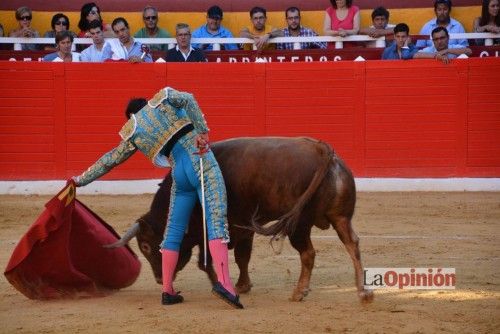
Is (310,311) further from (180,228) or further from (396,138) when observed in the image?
(396,138)

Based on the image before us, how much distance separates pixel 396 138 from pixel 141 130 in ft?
19.3

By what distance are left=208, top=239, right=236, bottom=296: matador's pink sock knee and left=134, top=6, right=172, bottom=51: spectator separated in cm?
586

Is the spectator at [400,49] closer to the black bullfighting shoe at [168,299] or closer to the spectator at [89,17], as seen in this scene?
Answer: the spectator at [89,17]

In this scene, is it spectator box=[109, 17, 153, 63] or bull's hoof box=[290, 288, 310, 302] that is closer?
bull's hoof box=[290, 288, 310, 302]

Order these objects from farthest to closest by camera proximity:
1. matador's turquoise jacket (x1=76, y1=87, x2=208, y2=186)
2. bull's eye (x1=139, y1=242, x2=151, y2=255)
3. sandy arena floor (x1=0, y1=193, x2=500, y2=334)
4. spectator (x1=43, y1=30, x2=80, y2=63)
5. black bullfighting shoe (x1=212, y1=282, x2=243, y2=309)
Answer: spectator (x1=43, y1=30, x2=80, y2=63) < bull's eye (x1=139, y1=242, x2=151, y2=255) < matador's turquoise jacket (x1=76, y1=87, x2=208, y2=186) < black bullfighting shoe (x1=212, y1=282, x2=243, y2=309) < sandy arena floor (x1=0, y1=193, x2=500, y2=334)

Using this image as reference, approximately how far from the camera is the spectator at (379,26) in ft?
36.8

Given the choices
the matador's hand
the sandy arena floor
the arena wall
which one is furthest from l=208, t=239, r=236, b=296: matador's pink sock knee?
the arena wall

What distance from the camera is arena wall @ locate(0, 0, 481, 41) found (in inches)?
476

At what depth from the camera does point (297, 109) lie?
11.3 meters

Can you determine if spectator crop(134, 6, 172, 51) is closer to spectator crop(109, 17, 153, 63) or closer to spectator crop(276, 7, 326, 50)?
spectator crop(109, 17, 153, 63)

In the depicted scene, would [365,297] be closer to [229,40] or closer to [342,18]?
[229,40]

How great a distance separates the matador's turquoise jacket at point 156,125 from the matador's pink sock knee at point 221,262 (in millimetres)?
500

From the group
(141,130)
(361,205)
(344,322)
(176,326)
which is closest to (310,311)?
(344,322)

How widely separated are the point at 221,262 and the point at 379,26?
20.0 ft
